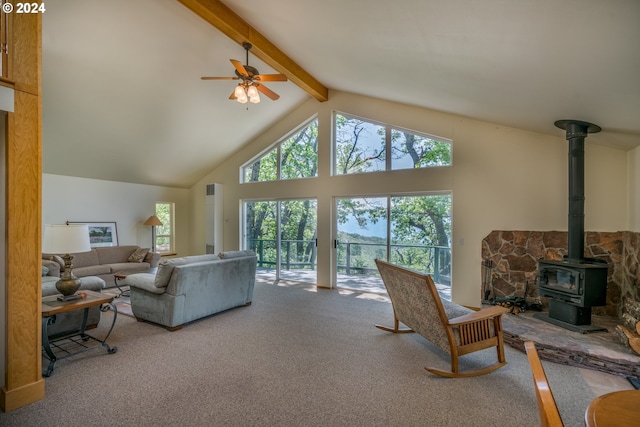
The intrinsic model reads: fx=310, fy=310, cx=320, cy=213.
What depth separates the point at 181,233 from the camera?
821cm

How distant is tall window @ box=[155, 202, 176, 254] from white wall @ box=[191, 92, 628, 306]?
13.4ft

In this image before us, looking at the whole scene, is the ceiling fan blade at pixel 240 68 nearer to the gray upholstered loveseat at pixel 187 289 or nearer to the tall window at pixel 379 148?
the gray upholstered loveseat at pixel 187 289

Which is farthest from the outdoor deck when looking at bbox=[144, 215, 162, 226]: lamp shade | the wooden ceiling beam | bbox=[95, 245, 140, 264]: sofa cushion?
the wooden ceiling beam

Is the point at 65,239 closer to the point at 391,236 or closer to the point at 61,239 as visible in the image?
the point at 61,239

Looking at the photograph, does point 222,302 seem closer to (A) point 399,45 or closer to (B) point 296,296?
(B) point 296,296

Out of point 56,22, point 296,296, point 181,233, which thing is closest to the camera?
point 56,22

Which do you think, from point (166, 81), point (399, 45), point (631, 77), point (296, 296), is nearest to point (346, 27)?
point (399, 45)

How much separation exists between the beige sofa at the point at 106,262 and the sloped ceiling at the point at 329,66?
164cm

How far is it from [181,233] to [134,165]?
7.51 ft

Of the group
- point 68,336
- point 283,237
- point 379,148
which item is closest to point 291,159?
point 283,237

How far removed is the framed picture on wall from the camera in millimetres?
6520

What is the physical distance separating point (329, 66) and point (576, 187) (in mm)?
3522

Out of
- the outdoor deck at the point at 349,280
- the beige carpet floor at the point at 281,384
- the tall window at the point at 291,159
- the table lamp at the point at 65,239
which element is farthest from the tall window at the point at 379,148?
the table lamp at the point at 65,239

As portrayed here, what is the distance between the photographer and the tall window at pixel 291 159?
6527mm
